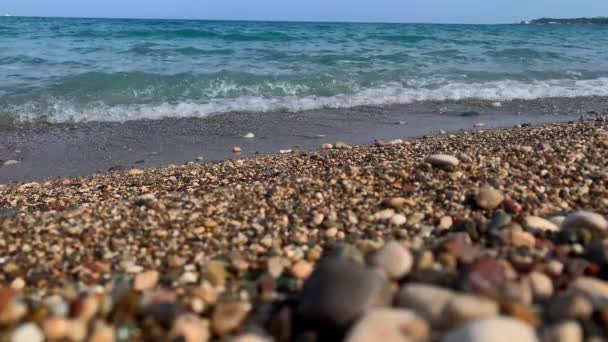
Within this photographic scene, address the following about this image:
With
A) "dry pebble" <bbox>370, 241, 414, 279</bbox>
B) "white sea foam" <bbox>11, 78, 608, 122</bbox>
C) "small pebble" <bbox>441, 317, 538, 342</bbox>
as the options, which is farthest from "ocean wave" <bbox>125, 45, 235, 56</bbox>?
"small pebble" <bbox>441, 317, 538, 342</bbox>

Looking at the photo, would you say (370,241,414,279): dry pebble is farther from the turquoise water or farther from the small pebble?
the turquoise water

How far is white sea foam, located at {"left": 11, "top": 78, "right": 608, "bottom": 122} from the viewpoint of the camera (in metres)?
7.25

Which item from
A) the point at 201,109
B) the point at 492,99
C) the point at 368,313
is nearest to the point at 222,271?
the point at 368,313

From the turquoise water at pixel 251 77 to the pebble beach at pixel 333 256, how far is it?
4106mm

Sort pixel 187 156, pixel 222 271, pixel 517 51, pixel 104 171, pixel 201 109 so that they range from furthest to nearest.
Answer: pixel 517 51 < pixel 201 109 < pixel 187 156 < pixel 104 171 < pixel 222 271

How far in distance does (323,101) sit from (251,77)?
7.35ft

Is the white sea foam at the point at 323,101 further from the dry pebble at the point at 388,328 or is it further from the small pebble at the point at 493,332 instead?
the small pebble at the point at 493,332

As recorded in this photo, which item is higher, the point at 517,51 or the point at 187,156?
the point at 517,51

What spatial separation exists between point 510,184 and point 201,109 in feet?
18.3

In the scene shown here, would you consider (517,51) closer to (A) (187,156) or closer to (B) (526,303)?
(A) (187,156)

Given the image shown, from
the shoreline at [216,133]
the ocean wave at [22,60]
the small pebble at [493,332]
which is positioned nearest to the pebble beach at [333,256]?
the small pebble at [493,332]

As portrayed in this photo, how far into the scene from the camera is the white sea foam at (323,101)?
285 inches

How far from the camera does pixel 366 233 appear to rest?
2.36m

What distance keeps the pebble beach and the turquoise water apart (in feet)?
13.5
